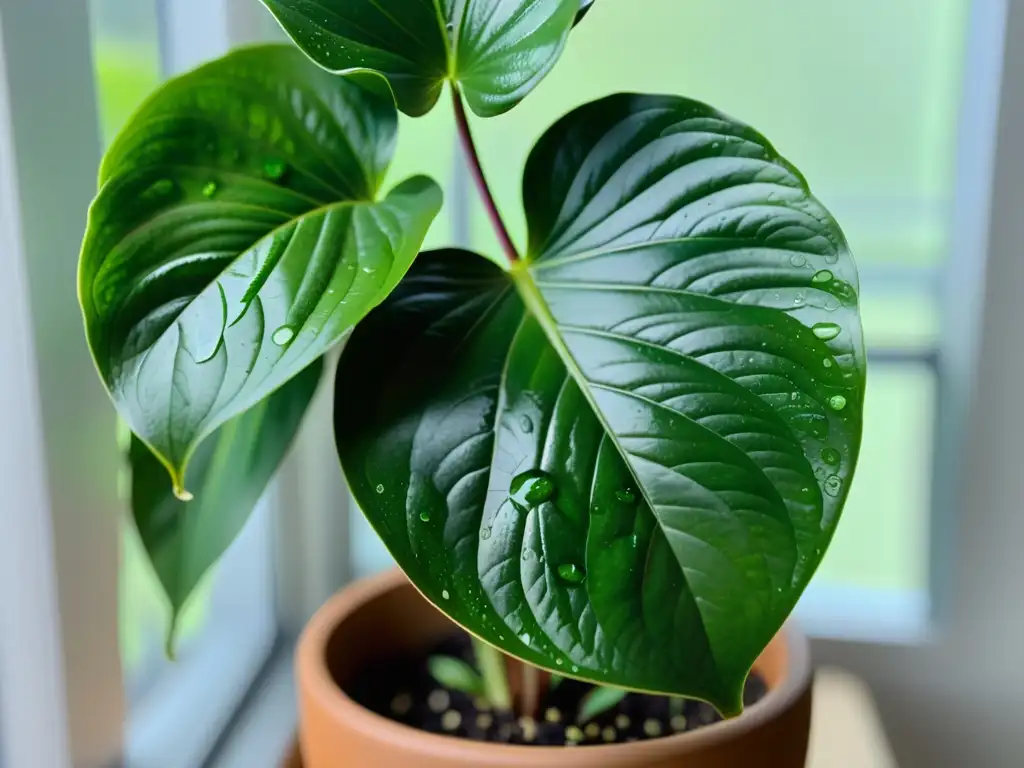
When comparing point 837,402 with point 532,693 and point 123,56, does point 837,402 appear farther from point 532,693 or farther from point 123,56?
point 123,56

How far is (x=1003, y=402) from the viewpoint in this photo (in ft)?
2.64

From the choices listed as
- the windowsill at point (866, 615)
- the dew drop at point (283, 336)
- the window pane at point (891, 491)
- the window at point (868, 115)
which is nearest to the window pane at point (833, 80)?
the window at point (868, 115)

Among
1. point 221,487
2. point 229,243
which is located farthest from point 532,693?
point 229,243

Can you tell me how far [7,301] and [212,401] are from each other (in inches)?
7.7

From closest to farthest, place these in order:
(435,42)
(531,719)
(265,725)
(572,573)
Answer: (572,573) → (435,42) → (531,719) → (265,725)

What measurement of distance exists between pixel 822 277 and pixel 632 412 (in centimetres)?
11

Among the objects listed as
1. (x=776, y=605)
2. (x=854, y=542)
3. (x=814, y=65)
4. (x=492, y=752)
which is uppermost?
(x=814, y=65)

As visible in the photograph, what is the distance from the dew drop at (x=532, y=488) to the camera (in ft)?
1.42

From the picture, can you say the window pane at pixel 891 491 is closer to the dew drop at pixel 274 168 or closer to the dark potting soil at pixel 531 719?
the dark potting soil at pixel 531 719

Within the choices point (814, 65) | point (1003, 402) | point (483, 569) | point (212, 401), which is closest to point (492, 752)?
point (483, 569)

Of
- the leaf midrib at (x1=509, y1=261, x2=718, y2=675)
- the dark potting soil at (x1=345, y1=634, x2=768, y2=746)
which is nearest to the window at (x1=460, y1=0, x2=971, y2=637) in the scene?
the dark potting soil at (x1=345, y1=634, x2=768, y2=746)

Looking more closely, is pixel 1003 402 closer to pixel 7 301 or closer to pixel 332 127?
pixel 332 127

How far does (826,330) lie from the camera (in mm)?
439

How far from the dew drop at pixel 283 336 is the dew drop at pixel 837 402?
0.81 feet
